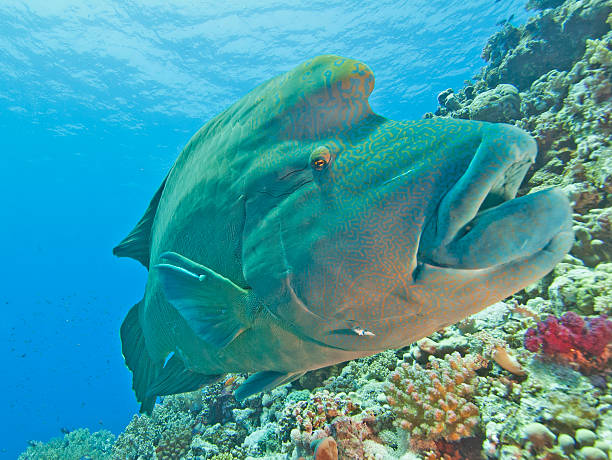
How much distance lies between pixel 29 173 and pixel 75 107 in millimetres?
21248

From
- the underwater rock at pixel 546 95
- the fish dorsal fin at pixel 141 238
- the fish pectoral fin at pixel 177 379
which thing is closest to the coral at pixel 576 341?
the fish pectoral fin at pixel 177 379

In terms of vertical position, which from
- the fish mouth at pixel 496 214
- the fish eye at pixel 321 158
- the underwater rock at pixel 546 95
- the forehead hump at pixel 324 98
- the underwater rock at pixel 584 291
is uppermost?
the underwater rock at pixel 546 95

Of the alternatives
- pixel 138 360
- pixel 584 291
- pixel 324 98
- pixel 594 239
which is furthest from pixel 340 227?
pixel 594 239

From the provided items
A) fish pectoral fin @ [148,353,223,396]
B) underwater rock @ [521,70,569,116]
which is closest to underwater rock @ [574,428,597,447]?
fish pectoral fin @ [148,353,223,396]

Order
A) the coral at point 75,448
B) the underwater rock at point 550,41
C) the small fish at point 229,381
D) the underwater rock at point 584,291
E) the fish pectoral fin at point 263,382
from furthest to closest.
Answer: the coral at point 75,448, the underwater rock at point 550,41, the small fish at point 229,381, the underwater rock at point 584,291, the fish pectoral fin at point 263,382

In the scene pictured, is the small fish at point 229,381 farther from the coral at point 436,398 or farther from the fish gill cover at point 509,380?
the coral at point 436,398

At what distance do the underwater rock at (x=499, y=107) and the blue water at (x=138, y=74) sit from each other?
2517 centimetres

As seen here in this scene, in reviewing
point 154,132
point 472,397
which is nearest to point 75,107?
point 154,132

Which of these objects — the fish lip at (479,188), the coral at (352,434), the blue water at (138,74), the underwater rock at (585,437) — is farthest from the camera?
the blue water at (138,74)

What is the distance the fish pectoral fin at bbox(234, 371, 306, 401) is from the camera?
1.85 metres

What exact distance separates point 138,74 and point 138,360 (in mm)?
35671

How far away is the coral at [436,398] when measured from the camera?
229 centimetres

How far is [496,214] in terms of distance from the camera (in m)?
0.97

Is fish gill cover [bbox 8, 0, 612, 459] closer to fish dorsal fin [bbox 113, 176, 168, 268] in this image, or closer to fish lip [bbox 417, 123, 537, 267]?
fish lip [bbox 417, 123, 537, 267]
